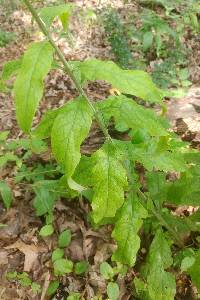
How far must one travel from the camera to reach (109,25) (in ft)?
16.3

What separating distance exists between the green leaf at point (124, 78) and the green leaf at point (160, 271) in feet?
3.82

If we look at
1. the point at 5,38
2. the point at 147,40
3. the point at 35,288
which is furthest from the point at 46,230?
the point at 5,38

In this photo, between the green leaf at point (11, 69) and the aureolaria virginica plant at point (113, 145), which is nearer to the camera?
the aureolaria virginica plant at point (113, 145)

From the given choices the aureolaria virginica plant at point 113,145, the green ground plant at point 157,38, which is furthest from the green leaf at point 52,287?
the green ground plant at point 157,38

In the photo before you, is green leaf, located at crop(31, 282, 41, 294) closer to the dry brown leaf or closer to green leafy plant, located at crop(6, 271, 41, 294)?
green leafy plant, located at crop(6, 271, 41, 294)

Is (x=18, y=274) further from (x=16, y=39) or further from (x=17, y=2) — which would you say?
(x=17, y=2)

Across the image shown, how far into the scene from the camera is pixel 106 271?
2871mm

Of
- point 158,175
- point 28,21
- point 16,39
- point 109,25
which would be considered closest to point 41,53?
point 158,175

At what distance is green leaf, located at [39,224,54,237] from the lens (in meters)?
3.09

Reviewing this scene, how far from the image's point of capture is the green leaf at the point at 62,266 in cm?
291

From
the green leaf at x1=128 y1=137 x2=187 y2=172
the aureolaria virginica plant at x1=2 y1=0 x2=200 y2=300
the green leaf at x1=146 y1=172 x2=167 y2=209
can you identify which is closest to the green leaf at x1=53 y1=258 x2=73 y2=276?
the aureolaria virginica plant at x1=2 y1=0 x2=200 y2=300

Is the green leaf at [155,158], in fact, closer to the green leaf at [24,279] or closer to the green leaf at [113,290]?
the green leaf at [113,290]

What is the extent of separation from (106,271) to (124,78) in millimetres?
1681

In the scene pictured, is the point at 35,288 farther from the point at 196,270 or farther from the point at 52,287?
the point at 196,270
